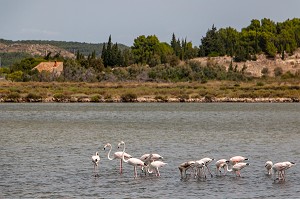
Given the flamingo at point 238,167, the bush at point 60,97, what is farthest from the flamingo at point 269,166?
the bush at point 60,97

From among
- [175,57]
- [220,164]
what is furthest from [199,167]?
[175,57]

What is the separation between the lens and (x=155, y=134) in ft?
134

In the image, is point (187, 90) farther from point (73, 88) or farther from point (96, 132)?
point (96, 132)

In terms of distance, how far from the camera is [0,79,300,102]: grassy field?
8712cm

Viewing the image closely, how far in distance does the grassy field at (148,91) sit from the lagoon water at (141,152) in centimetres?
2880

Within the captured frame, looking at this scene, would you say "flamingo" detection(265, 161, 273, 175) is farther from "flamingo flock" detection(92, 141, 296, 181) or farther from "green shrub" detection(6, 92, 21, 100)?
"green shrub" detection(6, 92, 21, 100)

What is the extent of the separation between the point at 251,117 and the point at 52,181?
130 ft

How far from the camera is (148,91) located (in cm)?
8925

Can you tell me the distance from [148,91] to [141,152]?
59323 mm

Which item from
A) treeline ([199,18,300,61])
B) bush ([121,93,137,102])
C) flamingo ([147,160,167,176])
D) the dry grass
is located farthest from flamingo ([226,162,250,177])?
treeline ([199,18,300,61])

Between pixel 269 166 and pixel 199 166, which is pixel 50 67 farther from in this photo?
pixel 199 166

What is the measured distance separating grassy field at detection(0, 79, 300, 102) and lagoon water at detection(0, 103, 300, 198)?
2880 centimetres

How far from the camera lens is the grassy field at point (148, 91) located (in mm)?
87125

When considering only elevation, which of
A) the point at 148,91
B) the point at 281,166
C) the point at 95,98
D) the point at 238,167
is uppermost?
the point at 148,91
